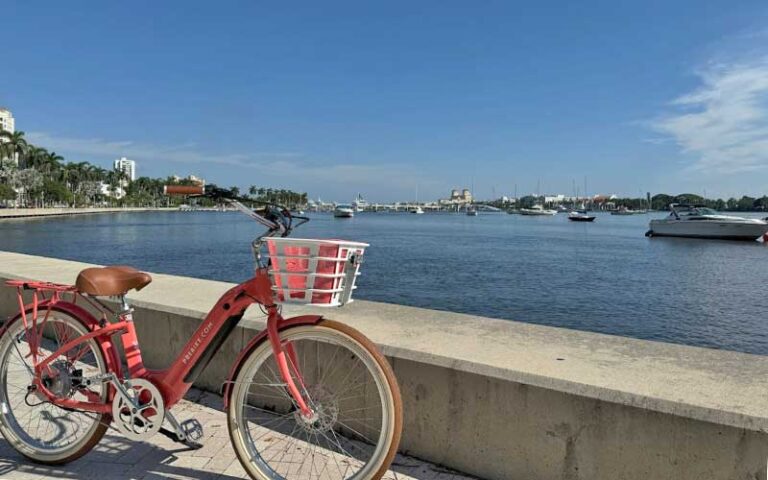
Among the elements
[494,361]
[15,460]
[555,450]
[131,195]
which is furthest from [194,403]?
[131,195]

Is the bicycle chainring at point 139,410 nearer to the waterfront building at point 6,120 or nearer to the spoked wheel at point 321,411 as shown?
the spoked wheel at point 321,411

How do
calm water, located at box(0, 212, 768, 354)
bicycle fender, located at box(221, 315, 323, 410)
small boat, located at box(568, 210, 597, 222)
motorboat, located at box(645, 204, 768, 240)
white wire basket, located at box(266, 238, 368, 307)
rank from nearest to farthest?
white wire basket, located at box(266, 238, 368, 307)
bicycle fender, located at box(221, 315, 323, 410)
calm water, located at box(0, 212, 768, 354)
motorboat, located at box(645, 204, 768, 240)
small boat, located at box(568, 210, 597, 222)

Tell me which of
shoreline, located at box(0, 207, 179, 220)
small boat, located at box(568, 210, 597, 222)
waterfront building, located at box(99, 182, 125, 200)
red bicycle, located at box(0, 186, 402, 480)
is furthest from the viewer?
waterfront building, located at box(99, 182, 125, 200)

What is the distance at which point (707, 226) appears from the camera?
189 feet

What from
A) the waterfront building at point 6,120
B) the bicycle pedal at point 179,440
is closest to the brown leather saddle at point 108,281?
the bicycle pedal at point 179,440

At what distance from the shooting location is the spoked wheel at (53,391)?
310 cm

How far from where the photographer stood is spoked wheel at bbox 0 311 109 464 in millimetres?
3104

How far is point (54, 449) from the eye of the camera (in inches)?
125

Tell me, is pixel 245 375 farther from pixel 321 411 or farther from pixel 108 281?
pixel 108 281

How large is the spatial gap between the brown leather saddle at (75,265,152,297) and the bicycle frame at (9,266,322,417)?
0.17 metres

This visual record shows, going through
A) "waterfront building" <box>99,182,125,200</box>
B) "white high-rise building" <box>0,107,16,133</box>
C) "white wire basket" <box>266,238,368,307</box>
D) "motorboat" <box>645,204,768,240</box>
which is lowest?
"motorboat" <box>645,204,768,240</box>

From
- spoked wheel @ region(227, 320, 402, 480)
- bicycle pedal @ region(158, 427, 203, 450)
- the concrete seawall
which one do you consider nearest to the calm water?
the concrete seawall

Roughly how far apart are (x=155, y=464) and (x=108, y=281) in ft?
3.70

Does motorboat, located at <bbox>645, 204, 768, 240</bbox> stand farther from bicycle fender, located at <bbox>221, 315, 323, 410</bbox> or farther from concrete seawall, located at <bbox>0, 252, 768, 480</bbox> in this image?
bicycle fender, located at <bbox>221, 315, 323, 410</bbox>
